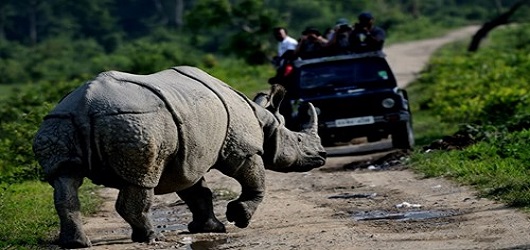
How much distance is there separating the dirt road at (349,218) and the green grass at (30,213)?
30 centimetres

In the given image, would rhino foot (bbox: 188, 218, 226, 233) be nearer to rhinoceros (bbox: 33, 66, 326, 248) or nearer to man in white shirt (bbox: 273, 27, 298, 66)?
rhinoceros (bbox: 33, 66, 326, 248)

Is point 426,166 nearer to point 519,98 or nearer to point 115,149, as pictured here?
point 519,98

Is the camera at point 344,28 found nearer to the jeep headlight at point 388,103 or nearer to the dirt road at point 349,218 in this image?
the jeep headlight at point 388,103

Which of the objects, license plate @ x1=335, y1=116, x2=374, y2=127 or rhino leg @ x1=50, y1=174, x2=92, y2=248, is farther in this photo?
license plate @ x1=335, y1=116, x2=374, y2=127

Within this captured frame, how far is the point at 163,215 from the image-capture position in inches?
488

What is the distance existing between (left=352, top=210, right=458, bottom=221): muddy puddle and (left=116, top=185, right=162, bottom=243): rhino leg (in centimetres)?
216

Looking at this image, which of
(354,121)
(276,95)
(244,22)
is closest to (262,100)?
(276,95)

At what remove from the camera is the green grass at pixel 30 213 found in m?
9.95

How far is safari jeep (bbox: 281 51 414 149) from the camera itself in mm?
18703

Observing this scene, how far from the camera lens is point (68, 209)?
30.1ft

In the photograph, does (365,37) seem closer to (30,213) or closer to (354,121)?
(354,121)

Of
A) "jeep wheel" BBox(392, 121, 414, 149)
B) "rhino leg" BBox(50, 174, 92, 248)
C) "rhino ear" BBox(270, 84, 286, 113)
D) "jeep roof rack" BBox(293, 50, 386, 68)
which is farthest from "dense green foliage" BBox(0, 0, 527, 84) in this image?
"rhino leg" BBox(50, 174, 92, 248)

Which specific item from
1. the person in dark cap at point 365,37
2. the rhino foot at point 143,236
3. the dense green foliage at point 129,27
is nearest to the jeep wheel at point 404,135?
the person in dark cap at point 365,37

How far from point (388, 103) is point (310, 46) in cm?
238
